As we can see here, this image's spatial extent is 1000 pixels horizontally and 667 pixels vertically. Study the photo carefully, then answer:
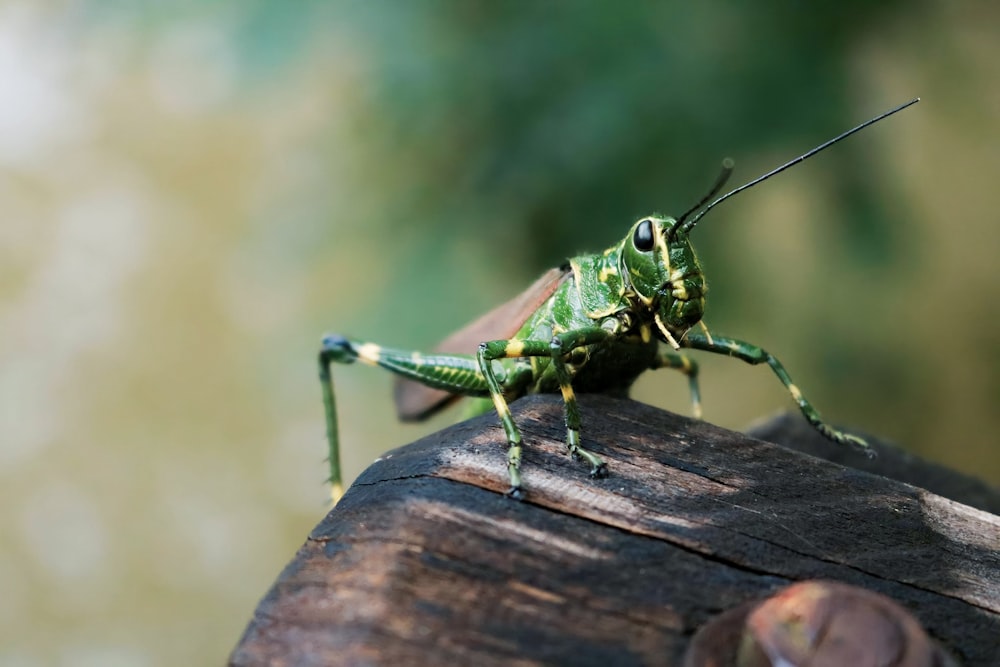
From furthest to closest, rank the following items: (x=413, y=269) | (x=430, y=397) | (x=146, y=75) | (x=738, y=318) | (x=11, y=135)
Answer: (x=11, y=135), (x=146, y=75), (x=413, y=269), (x=738, y=318), (x=430, y=397)

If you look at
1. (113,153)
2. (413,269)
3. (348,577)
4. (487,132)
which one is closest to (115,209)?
(113,153)

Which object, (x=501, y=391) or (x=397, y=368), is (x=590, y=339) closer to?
(x=501, y=391)

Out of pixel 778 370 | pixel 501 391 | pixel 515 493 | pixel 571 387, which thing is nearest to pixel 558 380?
pixel 571 387

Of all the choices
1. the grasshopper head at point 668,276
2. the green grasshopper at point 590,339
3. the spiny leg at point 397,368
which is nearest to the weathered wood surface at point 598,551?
the green grasshopper at point 590,339

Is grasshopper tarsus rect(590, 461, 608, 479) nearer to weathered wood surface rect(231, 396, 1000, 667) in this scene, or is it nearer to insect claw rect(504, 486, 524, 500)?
weathered wood surface rect(231, 396, 1000, 667)

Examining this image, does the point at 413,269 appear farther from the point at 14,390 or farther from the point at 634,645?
the point at 14,390

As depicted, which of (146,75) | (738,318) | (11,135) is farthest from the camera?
(11,135)

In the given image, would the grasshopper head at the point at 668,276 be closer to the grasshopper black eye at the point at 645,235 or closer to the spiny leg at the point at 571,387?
the grasshopper black eye at the point at 645,235

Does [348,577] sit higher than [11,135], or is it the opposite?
[11,135]
